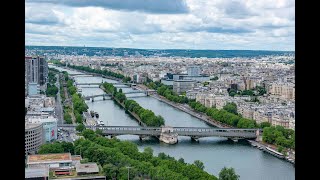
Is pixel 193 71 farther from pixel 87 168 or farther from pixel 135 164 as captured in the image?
pixel 87 168

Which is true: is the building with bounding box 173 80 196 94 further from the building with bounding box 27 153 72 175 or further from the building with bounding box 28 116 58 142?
the building with bounding box 27 153 72 175

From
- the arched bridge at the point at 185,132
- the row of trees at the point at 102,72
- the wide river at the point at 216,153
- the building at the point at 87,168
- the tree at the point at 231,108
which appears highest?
the row of trees at the point at 102,72

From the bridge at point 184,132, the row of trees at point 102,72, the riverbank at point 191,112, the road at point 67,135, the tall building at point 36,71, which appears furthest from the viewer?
the row of trees at point 102,72

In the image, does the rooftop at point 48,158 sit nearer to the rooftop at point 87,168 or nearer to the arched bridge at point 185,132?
the rooftop at point 87,168

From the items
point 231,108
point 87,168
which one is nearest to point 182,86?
point 231,108

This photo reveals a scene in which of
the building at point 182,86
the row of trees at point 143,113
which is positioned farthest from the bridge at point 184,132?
the building at point 182,86
